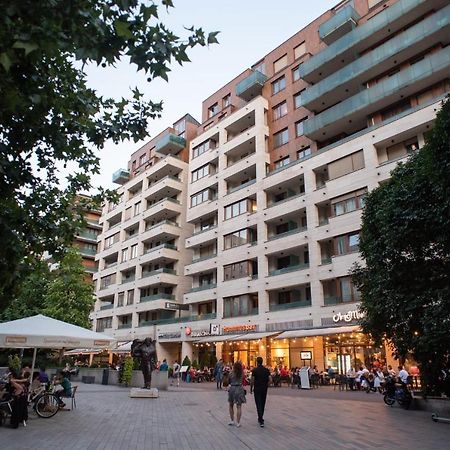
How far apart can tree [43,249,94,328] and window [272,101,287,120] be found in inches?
908

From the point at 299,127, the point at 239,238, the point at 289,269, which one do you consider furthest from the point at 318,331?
the point at 299,127

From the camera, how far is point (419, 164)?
15.1 metres

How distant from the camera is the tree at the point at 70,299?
126ft

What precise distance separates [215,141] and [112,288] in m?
24.6

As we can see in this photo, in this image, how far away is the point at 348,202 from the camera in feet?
103

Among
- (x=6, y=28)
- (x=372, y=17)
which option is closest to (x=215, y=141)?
(x=372, y=17)

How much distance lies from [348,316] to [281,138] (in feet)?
60.3

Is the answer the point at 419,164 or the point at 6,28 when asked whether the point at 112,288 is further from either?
the point at 6,28

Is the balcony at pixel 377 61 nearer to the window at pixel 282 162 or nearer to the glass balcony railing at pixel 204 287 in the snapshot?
the window at pixel 282 162

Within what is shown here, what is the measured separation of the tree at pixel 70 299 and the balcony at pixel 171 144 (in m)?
20.4

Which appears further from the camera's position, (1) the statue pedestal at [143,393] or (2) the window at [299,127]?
(2) the window at [299,127]

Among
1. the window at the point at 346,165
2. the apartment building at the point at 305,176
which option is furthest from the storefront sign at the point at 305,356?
the window at the point at 346,165

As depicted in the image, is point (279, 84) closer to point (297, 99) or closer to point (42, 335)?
point (297, 99)

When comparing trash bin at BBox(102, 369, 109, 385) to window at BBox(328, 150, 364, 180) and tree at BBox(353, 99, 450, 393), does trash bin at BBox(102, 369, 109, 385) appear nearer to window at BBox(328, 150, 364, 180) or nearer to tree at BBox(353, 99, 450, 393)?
tree at BBox(353, 99, 450, 393)
